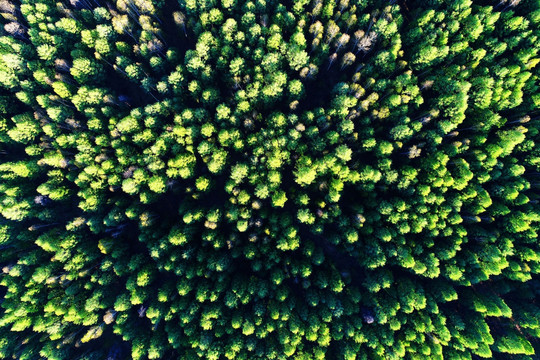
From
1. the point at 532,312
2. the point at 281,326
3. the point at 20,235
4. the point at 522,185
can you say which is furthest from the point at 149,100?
the point at 532,312

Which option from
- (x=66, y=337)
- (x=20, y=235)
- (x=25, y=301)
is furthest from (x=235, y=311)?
(x=20, y=235)

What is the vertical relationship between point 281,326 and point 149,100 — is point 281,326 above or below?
below

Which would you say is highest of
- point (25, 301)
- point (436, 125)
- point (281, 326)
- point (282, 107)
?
point (282, 107)

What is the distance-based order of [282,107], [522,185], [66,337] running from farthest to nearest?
1. [282,107]
2. [66,337]
3. [522,185]

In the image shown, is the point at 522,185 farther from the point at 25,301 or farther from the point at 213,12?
the point at 25,301

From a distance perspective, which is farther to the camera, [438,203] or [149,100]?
[149,100]

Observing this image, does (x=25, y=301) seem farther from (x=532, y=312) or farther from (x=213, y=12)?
(x=532, y=312)

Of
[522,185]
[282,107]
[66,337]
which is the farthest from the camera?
[282,107]
